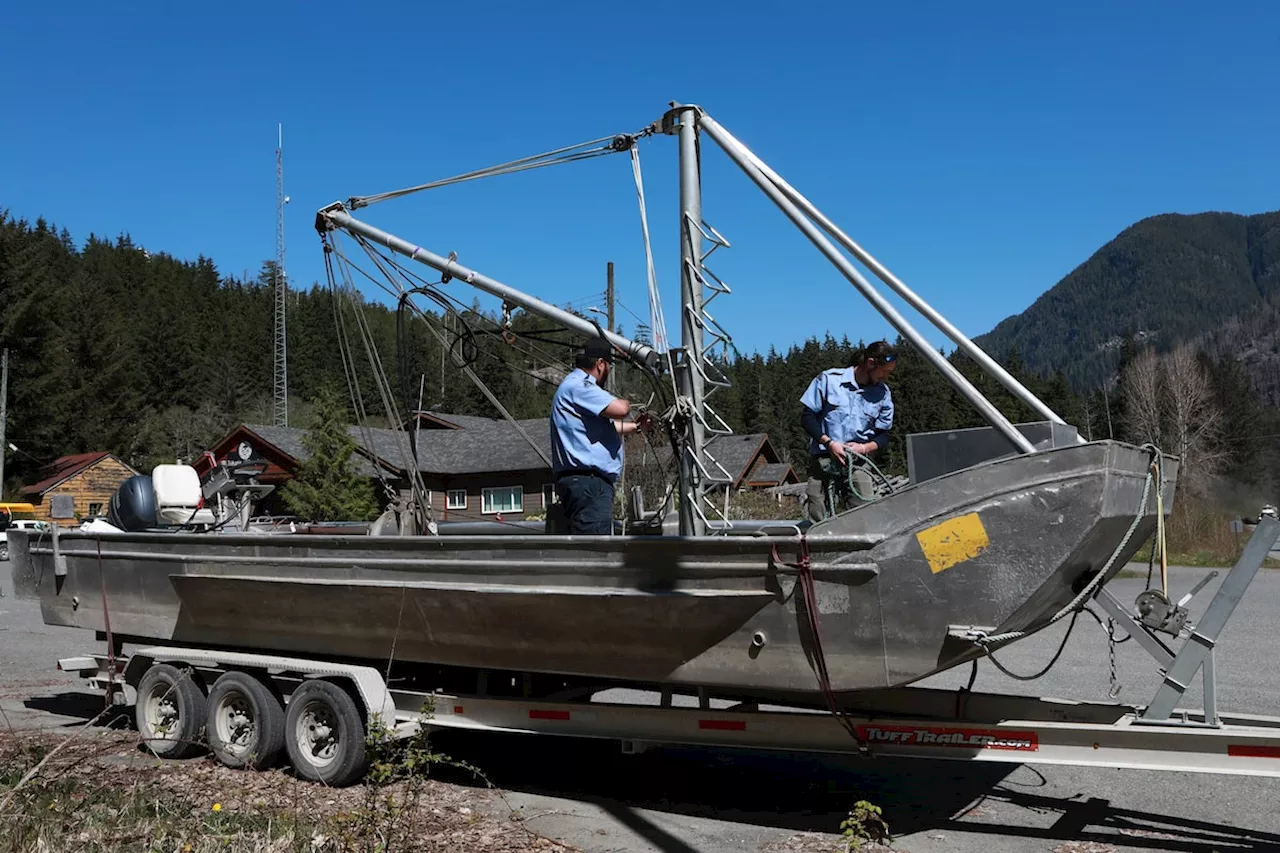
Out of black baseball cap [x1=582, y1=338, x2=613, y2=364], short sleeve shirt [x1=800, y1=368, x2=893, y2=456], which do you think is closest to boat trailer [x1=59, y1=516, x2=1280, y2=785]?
short sleeve shirt [x1=800, y1=368, x2=893, y2=456]

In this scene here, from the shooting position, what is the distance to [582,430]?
21.3ft

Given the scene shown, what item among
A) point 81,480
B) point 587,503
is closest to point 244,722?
point 587,503

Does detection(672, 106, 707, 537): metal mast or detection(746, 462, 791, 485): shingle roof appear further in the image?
detection(746, 462, 791, 485): shingle roof

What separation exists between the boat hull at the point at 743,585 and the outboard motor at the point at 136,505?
1.84m

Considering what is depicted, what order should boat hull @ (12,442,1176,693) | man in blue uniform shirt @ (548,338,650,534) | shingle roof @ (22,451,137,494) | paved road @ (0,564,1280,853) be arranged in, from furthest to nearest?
shingle roof @ (22,451,137,494), man in blue uniform shirt @ (548,338,650,534), paved road @ (0,564,1280,853), boat hull @ (12,442,1176,693)

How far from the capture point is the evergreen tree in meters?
37.4

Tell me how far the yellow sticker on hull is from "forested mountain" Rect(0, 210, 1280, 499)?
15.0 meters

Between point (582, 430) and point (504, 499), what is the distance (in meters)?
38.4

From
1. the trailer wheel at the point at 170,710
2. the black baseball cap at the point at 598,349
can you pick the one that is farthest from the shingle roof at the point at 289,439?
the black baseball cap at the point at 598,349

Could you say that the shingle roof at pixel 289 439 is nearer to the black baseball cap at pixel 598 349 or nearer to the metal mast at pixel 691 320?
the black baseball cap at pixel 598 349

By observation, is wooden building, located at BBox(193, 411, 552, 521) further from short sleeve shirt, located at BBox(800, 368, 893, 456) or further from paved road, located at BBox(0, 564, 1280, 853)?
short sleeve shirt, located at BBox(800, 368, 893, 456)

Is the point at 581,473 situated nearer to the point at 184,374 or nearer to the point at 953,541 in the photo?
the point at 953,541

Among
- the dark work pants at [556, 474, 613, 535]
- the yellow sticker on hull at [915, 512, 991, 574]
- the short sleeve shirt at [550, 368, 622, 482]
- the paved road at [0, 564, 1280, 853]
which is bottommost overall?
the paved road at [0, 564, 1280, 853]

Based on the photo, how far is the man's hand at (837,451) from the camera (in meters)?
6.32
